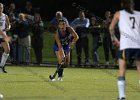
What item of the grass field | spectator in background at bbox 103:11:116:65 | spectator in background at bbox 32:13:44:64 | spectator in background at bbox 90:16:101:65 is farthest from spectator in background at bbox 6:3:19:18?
spectator in background at bbox 103:11:116:65

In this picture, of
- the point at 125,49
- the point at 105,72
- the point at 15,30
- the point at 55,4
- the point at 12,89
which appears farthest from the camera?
the point at 55,4

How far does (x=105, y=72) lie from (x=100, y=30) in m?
2.11

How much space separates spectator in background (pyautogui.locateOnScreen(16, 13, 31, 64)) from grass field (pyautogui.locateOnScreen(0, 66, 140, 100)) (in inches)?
32.2

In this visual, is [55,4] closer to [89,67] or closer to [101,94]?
[89,67]

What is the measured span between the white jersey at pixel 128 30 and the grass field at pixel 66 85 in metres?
1.57

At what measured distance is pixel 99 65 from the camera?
66.6 ft

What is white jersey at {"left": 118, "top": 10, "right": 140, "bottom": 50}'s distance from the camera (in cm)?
1065

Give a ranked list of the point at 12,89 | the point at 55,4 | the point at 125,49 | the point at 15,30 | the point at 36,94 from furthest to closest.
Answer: the point at 55,4 < the point at 15,30 < the point at 12,89 < the point at 36,94 < the point at 125,49

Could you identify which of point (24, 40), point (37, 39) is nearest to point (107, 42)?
point (37, 39)

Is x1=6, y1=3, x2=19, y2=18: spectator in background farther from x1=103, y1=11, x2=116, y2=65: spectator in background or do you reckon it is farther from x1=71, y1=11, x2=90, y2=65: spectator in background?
x1=103, y1=11, x2=116, y2=65: spectator in background

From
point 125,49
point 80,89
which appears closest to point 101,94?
point 80,89

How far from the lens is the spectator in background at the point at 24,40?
20047 millimetres

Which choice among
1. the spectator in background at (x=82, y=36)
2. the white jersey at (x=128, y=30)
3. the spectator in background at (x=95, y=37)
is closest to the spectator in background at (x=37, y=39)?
the spectator in background at (x=82, y=36)

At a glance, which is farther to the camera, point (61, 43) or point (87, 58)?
point (87, 58)
